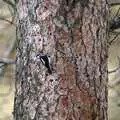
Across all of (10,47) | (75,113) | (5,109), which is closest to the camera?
(75,113)

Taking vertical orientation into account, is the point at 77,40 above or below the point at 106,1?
below

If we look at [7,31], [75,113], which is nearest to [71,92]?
[75,113]

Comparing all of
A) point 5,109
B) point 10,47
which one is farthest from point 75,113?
point 5,109

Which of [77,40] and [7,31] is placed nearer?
[77,40]

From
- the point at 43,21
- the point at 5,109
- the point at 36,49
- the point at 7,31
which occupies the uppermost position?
the point at 7,31

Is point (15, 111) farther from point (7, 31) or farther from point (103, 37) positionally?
point (7, 31)

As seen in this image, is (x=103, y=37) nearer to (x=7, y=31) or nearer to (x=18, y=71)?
(x=18, y=71)

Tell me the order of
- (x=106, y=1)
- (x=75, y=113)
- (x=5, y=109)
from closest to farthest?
(x=75, y=113) → (x=106, y=1) → (x=5, y=109)
